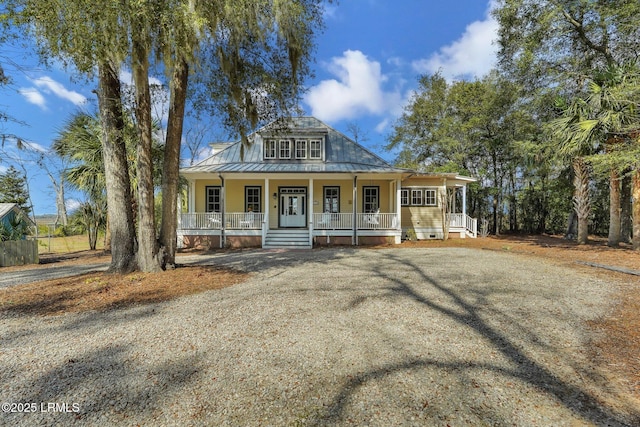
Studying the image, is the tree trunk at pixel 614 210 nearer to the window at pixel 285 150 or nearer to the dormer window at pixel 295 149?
the dormer window at pixel 295 149

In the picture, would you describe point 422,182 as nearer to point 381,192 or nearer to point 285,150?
point 381,192

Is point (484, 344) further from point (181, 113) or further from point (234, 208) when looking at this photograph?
point (234, 208)

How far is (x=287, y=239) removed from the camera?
13.3 metres

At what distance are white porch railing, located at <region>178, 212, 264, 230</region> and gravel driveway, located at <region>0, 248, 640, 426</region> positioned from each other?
819cm

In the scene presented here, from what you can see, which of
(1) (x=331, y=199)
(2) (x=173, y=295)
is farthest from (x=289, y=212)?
(2) (x=173, y=295)

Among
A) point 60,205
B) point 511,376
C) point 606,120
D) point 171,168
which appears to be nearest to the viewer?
point 511,376

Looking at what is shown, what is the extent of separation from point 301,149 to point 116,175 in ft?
33.4

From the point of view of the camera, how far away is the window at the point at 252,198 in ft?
49.9

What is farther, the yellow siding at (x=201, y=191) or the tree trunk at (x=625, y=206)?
the yellow siding at (x=201, y=191)

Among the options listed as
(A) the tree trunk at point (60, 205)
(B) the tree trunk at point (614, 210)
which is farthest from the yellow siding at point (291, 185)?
(A) the tree trunk at point (60, 205)

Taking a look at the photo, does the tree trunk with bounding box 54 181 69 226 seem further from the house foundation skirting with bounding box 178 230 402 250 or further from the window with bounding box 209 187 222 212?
the house foundation skirting with bounding box 178 230 402 250

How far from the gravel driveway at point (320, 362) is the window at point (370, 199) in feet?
33.6

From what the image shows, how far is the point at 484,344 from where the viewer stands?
3270mm

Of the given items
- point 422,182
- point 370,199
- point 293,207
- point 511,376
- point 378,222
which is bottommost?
point 511,376
